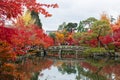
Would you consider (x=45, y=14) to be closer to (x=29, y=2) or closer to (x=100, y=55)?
(x=29, y=2)

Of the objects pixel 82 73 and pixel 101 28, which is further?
pixel 101 28

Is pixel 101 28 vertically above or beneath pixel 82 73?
above

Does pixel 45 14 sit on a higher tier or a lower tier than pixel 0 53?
higher

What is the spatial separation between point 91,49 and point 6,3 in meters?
43.2

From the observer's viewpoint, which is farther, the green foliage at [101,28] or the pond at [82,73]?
the green foliage at [101,28]

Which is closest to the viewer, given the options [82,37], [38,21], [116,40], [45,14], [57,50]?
[45,14]

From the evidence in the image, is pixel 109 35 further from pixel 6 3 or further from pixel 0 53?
pixel 6 3

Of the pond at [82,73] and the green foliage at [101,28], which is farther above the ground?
the green foliage at [101,28]

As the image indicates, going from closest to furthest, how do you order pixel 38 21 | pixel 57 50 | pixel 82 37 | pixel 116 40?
pixel 116 40
pixel 82 37
pixel 57 50
pixel 38 21

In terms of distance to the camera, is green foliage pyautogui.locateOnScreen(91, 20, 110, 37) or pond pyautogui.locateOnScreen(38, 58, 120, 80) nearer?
pond pyautogui.locateOnScreen(38, 58, 120, 80)

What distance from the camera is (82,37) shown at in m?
57.4

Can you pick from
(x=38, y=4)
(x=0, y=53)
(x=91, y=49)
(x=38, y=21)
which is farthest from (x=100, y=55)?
(x=38, y=4)

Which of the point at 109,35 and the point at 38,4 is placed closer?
the point at 38,4

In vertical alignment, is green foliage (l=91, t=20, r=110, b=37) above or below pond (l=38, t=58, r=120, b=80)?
above
